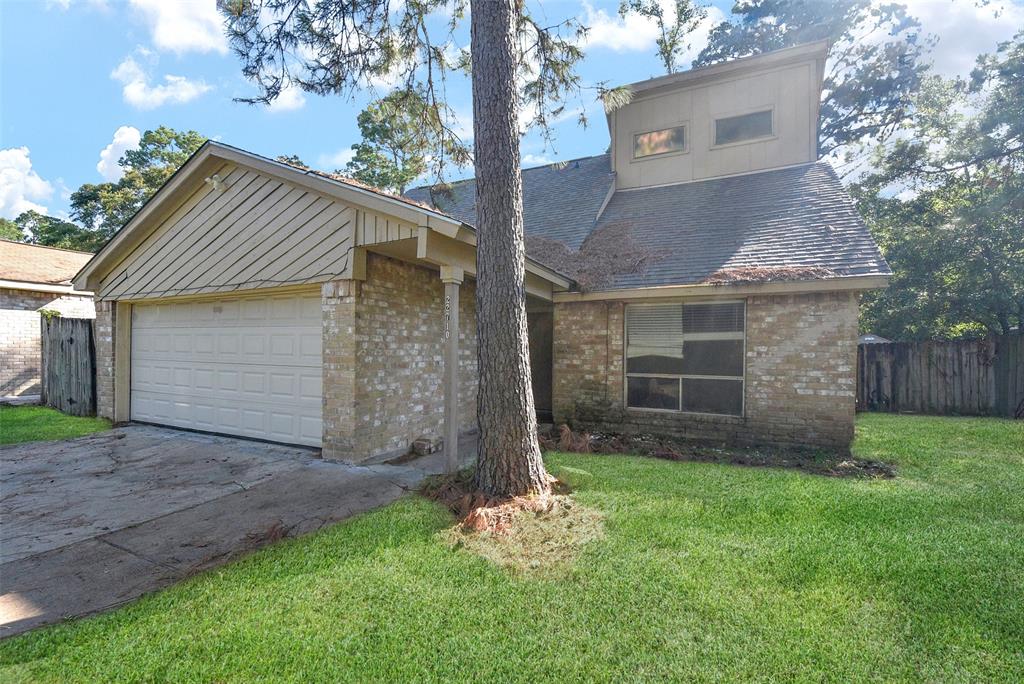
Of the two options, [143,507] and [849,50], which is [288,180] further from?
[849,50]

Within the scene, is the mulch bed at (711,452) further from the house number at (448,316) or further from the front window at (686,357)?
the house number at (448,316)

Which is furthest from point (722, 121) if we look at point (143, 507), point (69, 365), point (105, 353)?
point (69, 365)

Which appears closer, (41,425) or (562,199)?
(41,425)

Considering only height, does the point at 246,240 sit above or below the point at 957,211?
below

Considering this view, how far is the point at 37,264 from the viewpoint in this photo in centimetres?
1341

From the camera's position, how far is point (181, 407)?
798 centimetres

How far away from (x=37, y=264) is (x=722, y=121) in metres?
18.3

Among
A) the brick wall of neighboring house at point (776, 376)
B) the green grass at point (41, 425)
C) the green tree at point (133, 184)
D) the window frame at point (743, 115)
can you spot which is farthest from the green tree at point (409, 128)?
the green tree at point (133, 184)

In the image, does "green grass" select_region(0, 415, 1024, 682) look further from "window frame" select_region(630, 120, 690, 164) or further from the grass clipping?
"window frame" select_region(630, 120, 690, 164)

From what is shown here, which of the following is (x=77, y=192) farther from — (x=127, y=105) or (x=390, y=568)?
(x=390, y=568)

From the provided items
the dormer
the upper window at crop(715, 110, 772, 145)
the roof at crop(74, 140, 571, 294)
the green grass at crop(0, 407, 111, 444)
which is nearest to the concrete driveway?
the green grass at crop(0, 407, 111, 444)

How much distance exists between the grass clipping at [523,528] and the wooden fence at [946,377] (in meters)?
10.5

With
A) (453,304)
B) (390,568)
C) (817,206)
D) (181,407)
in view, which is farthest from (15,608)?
(817,206)

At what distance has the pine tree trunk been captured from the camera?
15.1 ft
